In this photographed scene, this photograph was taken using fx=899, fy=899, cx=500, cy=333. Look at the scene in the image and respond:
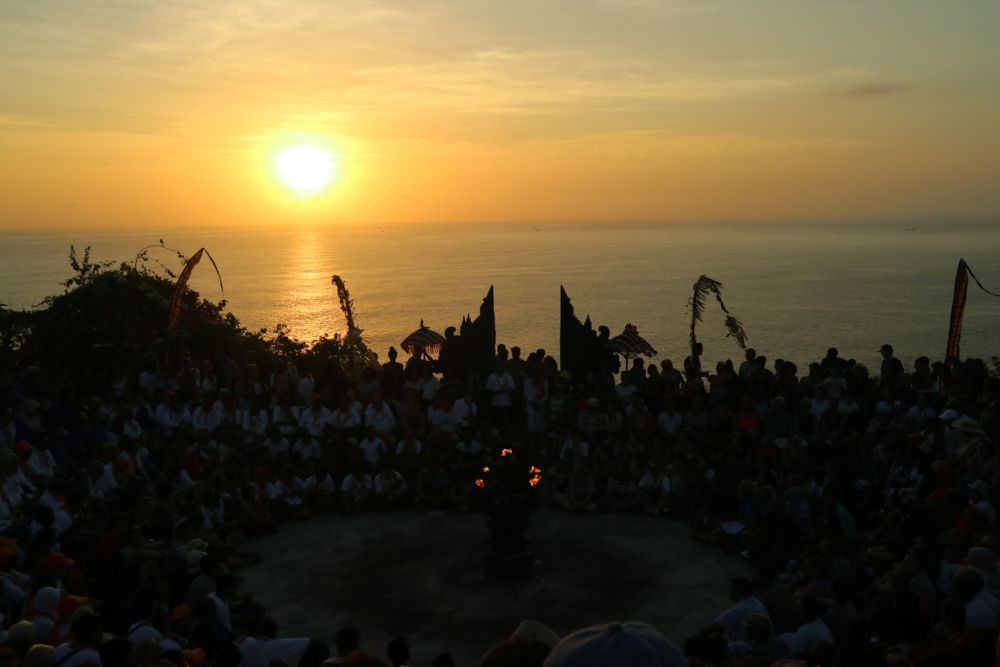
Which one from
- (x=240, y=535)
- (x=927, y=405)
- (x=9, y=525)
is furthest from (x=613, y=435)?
(x=9, y=525)

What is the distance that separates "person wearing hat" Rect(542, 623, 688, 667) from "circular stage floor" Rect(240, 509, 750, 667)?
6.78 m

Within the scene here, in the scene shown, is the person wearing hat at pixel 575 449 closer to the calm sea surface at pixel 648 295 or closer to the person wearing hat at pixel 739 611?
the person wearing hat at pixel 739 611

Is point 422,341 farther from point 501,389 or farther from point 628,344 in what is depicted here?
point 628,344

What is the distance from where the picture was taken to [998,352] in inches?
2648

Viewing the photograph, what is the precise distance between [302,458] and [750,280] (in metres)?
123

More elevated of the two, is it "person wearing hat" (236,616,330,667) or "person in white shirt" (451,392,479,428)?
"person in white shirt" (451,392,479,428)

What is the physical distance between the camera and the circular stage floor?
12000 millimetres

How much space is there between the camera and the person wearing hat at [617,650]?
14.5 feet

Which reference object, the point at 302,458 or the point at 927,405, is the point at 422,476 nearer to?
the point at 302,458

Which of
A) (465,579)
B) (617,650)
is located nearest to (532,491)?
(465,579)

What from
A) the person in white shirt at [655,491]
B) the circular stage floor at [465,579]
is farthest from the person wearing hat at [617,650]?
the person in white shirt at [655,491]

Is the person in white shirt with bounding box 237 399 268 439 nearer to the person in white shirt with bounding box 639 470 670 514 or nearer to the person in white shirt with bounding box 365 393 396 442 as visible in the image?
the person in white shirt with bounding box 365 393 396 442

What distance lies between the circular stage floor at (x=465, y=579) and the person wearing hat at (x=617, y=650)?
267 inches

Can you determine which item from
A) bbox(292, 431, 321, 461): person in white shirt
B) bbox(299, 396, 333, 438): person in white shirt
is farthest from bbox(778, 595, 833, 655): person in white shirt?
bbox(299, 396, 333, 438): person in white shirt
